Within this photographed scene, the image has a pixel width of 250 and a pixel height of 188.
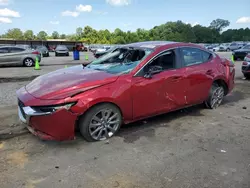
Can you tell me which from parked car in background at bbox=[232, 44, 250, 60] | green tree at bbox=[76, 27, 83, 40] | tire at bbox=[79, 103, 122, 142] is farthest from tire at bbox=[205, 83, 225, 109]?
green tree at bbox=[76, 27, 83, 40]

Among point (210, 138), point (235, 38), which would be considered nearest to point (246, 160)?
point (210, 138)

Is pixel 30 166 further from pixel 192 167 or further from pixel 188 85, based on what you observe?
pixel 188 85

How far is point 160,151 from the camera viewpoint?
3834 mm

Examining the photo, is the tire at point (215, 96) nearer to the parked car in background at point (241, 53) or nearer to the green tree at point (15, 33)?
the parked car in background at point (241, 53)

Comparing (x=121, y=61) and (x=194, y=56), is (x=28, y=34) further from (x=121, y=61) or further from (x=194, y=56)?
(x=194, y=56)

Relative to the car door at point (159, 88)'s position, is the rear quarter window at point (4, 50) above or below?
above

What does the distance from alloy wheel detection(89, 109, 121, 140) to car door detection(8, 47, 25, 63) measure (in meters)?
13.8

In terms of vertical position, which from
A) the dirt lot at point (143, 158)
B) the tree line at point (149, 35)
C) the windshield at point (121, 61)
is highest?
the tree line at point (149, 35)

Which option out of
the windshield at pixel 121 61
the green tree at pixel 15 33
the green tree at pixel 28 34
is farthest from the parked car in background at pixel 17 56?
the green tree at pixel 28 34

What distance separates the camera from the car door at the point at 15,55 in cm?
1592

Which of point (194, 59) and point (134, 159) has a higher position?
point (194, 59)

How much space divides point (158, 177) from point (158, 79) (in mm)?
1947

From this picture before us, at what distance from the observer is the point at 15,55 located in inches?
634

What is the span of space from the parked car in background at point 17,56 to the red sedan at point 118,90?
12.4 meters
